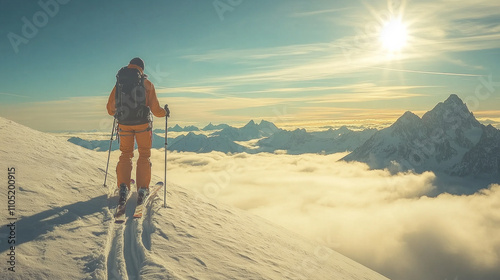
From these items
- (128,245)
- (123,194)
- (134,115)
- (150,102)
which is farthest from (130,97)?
(128,245)

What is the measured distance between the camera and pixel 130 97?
307 inches

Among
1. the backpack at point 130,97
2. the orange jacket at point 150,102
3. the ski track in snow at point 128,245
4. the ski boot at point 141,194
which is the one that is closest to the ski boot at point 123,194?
the ski track in snow at point 128,245

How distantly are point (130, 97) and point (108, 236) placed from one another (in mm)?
3736

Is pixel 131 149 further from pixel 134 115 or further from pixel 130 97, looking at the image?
pixel 130 97

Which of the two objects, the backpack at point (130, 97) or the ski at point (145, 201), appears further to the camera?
the backpack at point (130, 97)

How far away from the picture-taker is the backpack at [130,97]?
25.5ft

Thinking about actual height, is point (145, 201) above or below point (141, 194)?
below

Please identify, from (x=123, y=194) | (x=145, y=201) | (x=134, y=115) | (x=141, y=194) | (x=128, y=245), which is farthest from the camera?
(x=145, y=201)

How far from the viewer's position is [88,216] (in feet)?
21.8

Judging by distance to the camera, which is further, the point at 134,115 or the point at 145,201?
the point at 145,201

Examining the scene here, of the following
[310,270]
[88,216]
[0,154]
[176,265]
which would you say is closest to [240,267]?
[176,265]

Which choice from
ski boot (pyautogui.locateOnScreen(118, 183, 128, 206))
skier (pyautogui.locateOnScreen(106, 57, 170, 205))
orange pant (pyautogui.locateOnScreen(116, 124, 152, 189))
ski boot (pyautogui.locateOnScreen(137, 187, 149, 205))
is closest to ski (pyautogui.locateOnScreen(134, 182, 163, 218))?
ski boot (pyautogui.locateOnScreen(137, 187, 149, 205))

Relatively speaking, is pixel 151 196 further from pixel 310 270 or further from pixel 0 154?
pixel 310 270

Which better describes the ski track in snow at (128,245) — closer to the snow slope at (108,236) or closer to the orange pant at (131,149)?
the snow slope at (108,236)
